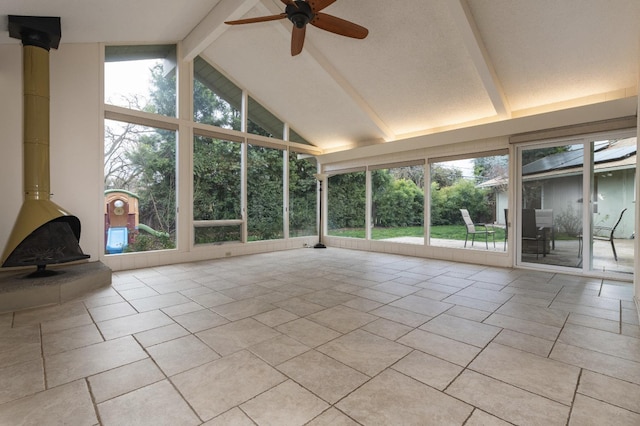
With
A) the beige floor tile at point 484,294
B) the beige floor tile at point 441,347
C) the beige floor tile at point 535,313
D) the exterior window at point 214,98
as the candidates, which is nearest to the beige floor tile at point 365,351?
the beige floor tile at point 441,347

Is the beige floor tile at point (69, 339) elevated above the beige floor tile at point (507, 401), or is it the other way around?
the beige floor tile at point (69, 339)

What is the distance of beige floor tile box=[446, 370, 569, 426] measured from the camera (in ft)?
5.06

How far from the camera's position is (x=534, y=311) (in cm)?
311

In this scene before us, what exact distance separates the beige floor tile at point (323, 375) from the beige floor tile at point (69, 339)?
162 centimetres

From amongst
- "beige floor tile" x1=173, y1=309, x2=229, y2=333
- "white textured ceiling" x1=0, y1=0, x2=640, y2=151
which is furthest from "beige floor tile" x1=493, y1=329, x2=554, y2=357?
"white textured ceiling" x1=0, y1=0, x2=640, y2=151

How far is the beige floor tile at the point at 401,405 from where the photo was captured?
5.04 ft

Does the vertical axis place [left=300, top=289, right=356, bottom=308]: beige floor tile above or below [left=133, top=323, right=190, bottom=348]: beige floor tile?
above

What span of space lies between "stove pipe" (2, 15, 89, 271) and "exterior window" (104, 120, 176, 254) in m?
1.18

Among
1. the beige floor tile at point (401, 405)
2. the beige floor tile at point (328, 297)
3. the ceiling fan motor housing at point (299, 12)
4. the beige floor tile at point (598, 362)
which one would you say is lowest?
the beige floor tile at point (401, 405)

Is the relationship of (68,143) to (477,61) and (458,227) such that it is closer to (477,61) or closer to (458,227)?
(477,61)

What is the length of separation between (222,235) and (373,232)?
Answer: 361 cm

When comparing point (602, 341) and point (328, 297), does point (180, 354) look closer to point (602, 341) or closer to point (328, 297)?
point (328, 297)

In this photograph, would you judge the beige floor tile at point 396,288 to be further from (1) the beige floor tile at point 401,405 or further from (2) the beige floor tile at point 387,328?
(1) the beige floor tile at point 401,405

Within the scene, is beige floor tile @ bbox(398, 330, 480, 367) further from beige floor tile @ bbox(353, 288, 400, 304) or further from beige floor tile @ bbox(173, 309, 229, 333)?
beige floor tile @ bbox(173, 309, 229, 333)
